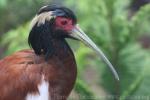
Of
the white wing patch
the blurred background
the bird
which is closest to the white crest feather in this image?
the bird

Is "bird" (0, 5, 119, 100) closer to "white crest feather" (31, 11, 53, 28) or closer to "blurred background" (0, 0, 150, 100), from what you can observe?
"white crest feather" (31, 11, 53, 28)

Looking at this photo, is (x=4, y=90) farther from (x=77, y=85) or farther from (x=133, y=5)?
(x=133, y=5)

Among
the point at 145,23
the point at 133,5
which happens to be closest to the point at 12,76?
the point at 145,23

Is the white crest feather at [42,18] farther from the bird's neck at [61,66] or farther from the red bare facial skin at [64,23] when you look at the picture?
the bird's neck at [61,66]

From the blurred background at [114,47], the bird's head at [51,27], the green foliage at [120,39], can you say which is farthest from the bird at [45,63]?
the green foliage at [120,39]

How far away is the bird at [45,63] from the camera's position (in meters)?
4.48

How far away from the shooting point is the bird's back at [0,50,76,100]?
448cm

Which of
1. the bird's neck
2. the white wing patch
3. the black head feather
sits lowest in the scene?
the white wing patch

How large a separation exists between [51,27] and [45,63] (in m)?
0.23

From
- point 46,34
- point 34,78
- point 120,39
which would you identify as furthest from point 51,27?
point 120,39

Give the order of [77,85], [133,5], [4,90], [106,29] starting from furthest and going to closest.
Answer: [133,5] → [106,29] → [77,85] → [4,90]

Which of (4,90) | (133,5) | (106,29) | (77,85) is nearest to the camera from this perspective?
(4,90)

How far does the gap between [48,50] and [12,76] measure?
28cm

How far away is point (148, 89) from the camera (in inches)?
237
